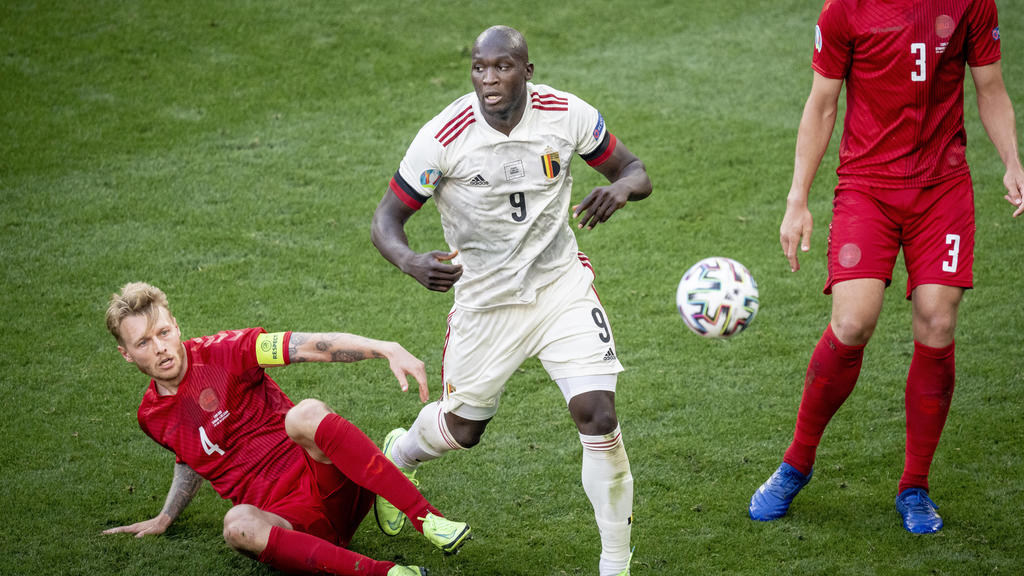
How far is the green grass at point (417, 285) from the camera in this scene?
5.00 meters

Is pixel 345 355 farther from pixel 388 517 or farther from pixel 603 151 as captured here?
pixel 603 151

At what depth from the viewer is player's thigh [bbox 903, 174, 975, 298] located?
454 cm

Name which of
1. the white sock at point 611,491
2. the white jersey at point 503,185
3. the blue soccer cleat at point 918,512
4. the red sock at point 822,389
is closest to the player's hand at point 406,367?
the white jersey at point 503,185

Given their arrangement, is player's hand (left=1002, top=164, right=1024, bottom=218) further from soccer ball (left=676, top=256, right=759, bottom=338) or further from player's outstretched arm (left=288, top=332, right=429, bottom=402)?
player's outstretched arm (left=288, top=332, right=429, bottom=402)

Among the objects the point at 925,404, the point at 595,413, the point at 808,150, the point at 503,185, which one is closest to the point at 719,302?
the point at 808,150

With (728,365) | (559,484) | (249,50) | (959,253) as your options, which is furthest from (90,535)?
(249,50)

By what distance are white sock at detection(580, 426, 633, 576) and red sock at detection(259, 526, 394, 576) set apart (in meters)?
0.91

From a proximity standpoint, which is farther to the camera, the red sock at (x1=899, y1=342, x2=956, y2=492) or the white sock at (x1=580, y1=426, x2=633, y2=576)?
the red sock at (x1=899, y1=342, x2=956, y2=492)

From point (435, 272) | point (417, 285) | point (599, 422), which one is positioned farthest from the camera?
point (417, 285)

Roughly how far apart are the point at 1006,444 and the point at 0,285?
6.40 m

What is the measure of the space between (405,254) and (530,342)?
724 millimetres

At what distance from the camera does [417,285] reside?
749 cm

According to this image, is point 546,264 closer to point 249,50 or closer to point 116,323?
point 116,323

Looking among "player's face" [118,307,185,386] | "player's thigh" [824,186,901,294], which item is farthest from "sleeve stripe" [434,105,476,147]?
"player's thigh" [824,186,901,294]
